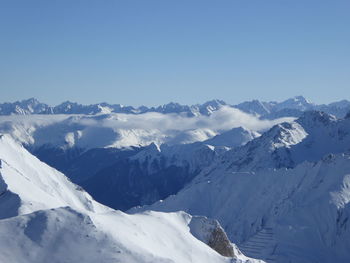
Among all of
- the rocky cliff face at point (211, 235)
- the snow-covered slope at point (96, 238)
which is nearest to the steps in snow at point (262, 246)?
the rocky cliff face at point (211, 235)

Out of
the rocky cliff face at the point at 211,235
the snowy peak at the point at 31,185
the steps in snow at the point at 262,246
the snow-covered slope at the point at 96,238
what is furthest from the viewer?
the steps in snow at the point at 262,246

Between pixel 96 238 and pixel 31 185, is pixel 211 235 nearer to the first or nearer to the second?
pixel 96 238

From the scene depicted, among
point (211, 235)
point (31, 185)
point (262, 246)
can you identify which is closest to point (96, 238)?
point (211, 235)

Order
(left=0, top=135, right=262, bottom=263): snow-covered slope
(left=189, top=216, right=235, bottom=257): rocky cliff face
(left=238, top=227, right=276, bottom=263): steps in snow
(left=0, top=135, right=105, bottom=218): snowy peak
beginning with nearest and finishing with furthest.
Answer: (left=0, top=135, right=262, bottom=263): snow-covered slope < (left=189, top=216, right=235, bottom=257): rocky cliff face < (left=0, top=135, right=105, bottom=218): snowy peak < (left=238, top=227, right=276, bottom=263): steps in snow

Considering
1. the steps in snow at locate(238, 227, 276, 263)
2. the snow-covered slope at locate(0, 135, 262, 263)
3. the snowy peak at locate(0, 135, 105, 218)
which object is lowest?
the steps in snow at locate(238, 227, 276, 263)

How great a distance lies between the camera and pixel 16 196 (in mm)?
104812

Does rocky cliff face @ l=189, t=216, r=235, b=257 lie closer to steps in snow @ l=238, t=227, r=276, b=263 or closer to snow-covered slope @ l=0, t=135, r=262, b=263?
snow-covered slope @ l=0, t=135, r=262, b=263

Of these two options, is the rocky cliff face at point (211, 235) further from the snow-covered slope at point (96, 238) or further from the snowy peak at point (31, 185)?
the snowy peak at point (31, 185)

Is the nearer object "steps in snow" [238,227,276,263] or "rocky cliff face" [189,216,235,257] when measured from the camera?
"rocky cliff face" [189,216,235,257]

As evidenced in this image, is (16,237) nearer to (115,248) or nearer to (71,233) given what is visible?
(71,233)

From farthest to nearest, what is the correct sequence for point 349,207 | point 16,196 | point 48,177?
point 349,207 < point 48,177 < point 16,196

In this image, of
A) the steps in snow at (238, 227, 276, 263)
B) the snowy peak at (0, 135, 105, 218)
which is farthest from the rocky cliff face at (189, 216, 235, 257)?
the steps in snow at (238, 227, 276, 263)

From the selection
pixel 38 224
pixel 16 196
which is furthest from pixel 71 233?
pixel 16 196

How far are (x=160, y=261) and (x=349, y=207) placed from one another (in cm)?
14029
